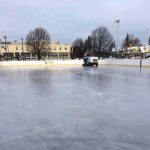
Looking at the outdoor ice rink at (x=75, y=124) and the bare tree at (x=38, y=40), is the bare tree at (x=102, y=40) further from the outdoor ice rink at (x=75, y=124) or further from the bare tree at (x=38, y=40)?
the outdoor ice rink at (x=75, y=124)

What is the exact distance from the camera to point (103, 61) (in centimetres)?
5278

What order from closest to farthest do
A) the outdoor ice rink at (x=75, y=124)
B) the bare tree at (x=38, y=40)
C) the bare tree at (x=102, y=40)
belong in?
the outdoor ice rink at (x=75, y=124), the bare tree at (x=102, y=40), the bare tree at (x=38, y=40)

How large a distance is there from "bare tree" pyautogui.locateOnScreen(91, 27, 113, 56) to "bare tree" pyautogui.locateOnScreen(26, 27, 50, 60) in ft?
41.9

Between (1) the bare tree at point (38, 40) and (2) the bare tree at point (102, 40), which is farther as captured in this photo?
(1) the bare tree at point (38, 40)

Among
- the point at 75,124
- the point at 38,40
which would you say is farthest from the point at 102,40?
the point at 75,124

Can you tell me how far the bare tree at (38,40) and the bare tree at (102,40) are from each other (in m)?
12.8

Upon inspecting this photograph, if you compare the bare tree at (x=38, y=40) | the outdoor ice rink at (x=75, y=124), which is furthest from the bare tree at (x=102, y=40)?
the outdoor ice rink at (x=75, y=124)

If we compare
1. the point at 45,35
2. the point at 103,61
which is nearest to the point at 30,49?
the point at 45,35

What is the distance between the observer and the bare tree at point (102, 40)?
72875 mm

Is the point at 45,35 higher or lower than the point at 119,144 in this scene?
higher

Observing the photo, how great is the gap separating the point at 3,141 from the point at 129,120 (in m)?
2.91

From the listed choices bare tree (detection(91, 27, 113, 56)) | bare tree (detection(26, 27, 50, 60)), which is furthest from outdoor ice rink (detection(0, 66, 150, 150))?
bare tree (detection(26, 27, 50, 60))

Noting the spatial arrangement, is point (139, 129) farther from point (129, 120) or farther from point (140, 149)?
point (140, 149)

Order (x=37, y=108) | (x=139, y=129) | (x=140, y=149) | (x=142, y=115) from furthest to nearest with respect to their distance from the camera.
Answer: (x=37, y=108) → (x=142, y=115) → (x=139, y=129) → (x=140, y=149)
